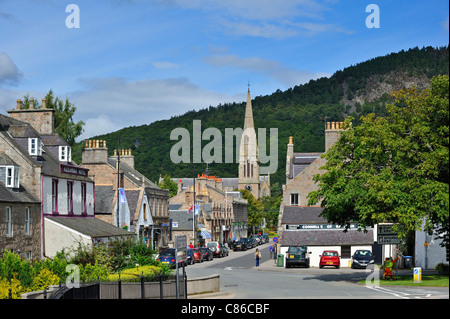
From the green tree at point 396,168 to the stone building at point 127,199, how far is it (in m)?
24.3

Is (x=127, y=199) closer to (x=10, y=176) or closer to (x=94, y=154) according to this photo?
(x=94, y=154)

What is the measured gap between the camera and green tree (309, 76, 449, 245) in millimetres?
32781

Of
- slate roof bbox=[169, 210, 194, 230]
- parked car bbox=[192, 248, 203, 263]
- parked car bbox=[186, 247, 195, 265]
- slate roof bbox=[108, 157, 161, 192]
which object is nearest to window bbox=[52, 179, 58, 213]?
parked car bbox=[186, 247, 195, 265]

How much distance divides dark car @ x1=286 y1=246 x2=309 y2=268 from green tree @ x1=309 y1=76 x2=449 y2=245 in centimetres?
1818

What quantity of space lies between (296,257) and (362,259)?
18.6 ft

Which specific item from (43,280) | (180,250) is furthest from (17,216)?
(180,250)

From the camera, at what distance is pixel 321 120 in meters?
158

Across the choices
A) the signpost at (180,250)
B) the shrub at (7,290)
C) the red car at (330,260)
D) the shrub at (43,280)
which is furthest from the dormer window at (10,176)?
the red car at (330,260)

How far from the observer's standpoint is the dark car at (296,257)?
5588cm

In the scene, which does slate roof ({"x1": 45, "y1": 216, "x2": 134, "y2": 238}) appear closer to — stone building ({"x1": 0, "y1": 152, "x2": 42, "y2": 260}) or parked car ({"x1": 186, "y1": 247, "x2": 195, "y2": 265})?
stone building ({"x1": 0, "y1": 152, "x2": 42, "y2": 260})

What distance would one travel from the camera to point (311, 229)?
61438 mm

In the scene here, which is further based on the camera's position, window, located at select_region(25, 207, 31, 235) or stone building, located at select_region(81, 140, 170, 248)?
stone building, located at select_region(81, 140, 170, 248)
